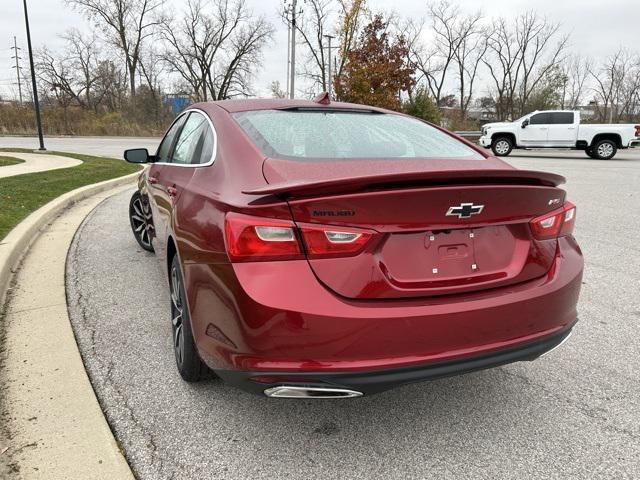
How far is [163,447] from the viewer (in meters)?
2.25

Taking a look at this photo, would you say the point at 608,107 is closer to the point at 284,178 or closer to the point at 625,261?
the point at 625,261

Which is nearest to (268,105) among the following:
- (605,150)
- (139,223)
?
(139,223)

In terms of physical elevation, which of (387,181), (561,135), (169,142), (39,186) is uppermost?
(561,135)

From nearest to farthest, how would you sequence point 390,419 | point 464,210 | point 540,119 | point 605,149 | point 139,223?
1. point 464,210
2. point 390,419
3. point 139,223
4. point 605,149
5. point 540,119

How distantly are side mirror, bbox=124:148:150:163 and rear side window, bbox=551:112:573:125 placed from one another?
64.2 ft

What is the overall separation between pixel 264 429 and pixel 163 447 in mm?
460

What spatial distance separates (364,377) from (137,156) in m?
3.28

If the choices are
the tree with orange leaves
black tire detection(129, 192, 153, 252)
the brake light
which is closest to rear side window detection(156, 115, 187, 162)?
black tire detection(129, 192, 153, 252)

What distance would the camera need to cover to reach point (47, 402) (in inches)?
101

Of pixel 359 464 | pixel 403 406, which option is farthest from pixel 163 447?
pixel 403 406

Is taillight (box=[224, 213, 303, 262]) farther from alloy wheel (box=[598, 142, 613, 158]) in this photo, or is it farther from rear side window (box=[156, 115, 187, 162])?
alloy wheel (box=[598, 142, 613, 158])

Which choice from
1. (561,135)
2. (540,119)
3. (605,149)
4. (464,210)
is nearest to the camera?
(464,210)

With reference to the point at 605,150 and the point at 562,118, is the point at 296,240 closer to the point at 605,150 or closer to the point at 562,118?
the point at 562,118

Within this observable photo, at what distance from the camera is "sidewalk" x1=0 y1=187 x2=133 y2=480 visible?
2105 millimetres
